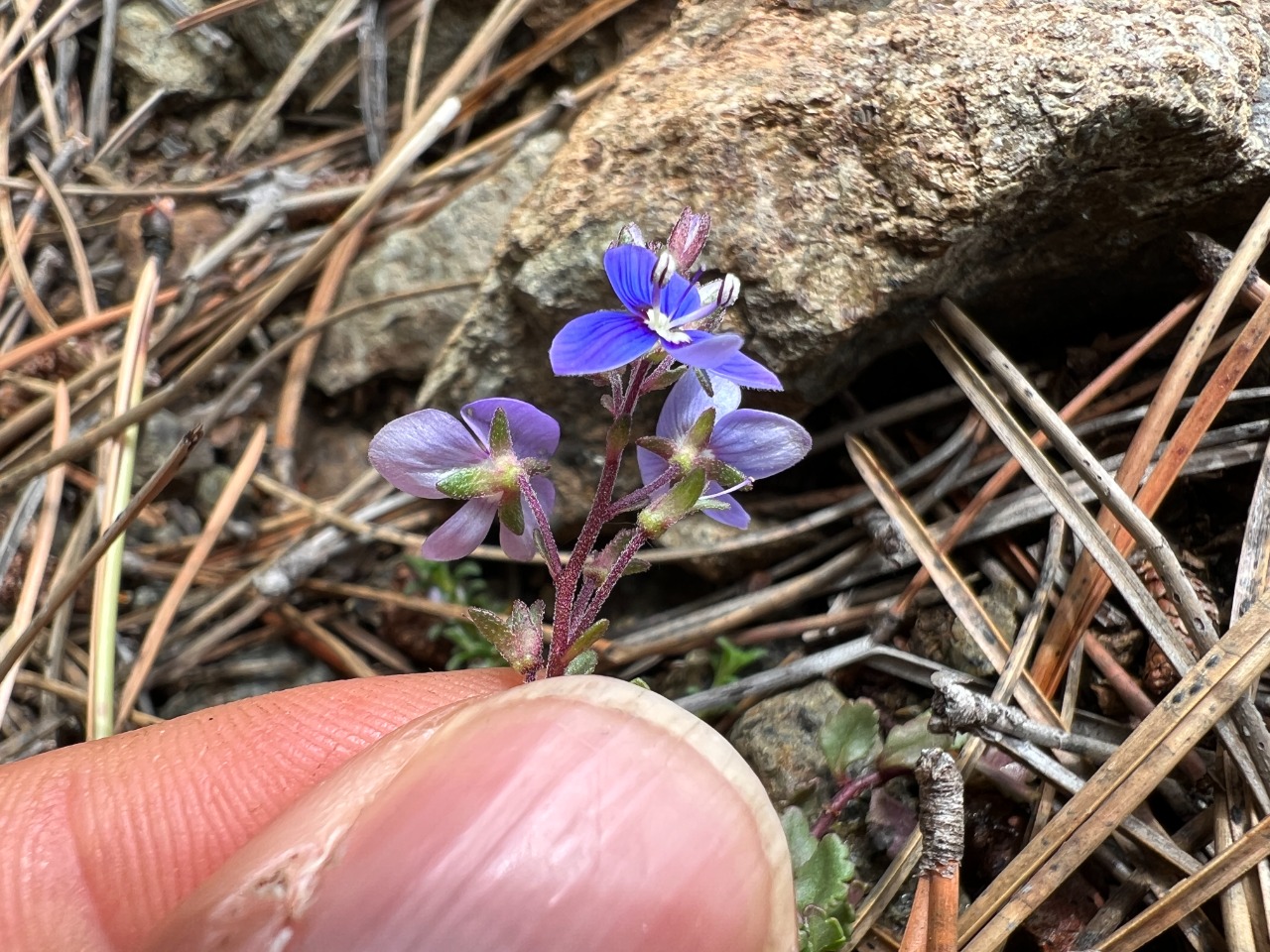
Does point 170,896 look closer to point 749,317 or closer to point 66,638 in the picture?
point 66,638

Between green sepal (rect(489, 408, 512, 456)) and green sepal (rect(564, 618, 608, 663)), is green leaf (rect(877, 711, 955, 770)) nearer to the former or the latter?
green sepal (rect(564, 618, 608, 663))

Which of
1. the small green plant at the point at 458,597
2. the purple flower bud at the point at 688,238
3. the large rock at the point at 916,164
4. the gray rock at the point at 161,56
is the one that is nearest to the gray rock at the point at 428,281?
the large rock at the point at 916,164

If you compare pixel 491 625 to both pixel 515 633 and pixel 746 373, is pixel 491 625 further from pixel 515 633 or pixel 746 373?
pixel 746 373

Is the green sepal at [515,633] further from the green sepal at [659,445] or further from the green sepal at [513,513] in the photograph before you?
the green sepal at [659,445]

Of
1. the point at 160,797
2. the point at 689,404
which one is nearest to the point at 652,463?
the point at 689,404

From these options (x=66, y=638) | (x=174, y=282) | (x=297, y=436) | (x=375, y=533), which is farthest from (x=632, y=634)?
(x=174, y=282)
